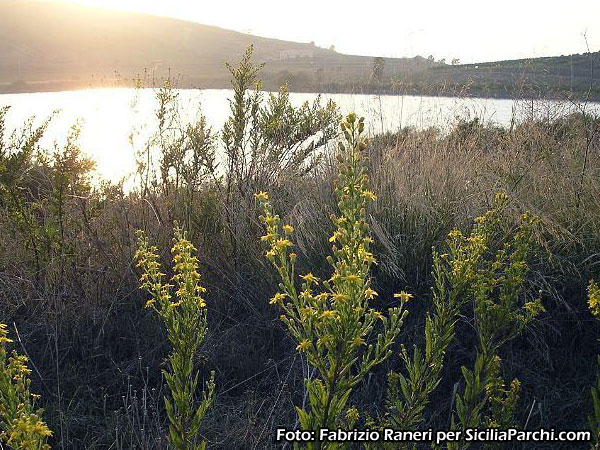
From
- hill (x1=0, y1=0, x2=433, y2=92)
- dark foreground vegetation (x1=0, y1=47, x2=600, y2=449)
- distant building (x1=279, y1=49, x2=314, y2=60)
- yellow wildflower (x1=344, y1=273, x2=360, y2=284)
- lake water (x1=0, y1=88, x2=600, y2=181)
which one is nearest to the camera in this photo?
yellow wildflower (x1=344, y1=273, x2=360, y2=284)

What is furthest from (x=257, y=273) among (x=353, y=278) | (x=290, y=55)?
(x=290, y=55)

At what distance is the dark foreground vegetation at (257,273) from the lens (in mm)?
2902

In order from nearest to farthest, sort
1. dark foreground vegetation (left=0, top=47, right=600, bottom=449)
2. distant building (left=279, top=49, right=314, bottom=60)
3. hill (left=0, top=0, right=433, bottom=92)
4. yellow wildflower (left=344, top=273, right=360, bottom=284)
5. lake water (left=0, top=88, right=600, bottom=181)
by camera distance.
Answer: yellow wildflower (left=344, top=273, right=360, bottom=284) → dark foreground vegetation (left=0, top=47, right=600, bottom=449) → lake water (left=0, top=88, right=600, bottom=181) → distant building (left=279, top=49, right=314, bottom=60) → hill (left=0, top=0, right=433, bottom=92)

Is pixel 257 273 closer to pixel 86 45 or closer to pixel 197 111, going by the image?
pixel 197 111

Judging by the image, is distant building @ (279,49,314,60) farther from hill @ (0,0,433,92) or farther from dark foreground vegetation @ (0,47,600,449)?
dark foreground vegetation @ (0,47,600,449)

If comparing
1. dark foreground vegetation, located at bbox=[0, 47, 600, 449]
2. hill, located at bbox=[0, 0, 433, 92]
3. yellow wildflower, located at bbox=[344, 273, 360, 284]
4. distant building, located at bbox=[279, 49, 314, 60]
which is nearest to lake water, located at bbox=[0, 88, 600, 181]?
dark foreground vegetation, located at bbox=[0, 47, 600, 449]

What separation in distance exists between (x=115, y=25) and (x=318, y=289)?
208 feet

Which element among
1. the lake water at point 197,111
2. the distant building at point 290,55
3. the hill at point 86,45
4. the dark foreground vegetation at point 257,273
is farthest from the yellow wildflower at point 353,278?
the hill at point 86,45

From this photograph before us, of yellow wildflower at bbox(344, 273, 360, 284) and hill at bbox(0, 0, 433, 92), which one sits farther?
hill at bbox(0, 0, 433, 92)

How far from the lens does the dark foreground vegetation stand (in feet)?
9.52

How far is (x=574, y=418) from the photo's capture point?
2877 mm

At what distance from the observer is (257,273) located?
4.03 meters

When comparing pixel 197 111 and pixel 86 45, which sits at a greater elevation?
pixel 86 45

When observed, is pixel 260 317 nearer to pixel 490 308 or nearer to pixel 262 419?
pixel 262 419
